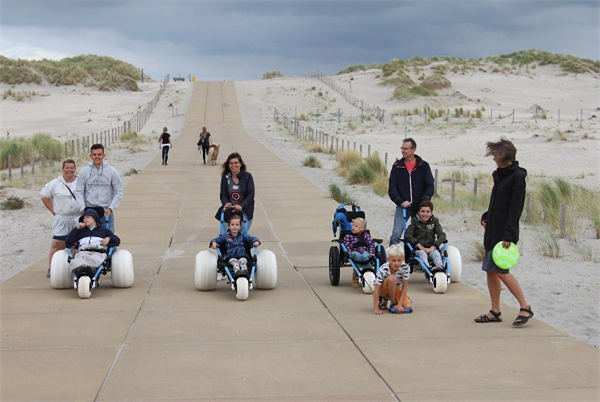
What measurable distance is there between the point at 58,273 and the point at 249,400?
15.9 ft

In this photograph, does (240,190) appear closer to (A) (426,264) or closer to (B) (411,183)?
(B) (411,183)

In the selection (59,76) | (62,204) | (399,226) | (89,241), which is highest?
(59,76)

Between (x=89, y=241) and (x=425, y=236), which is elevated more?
(x=425, y=236)

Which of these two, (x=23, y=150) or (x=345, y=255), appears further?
(x=23, y=150)

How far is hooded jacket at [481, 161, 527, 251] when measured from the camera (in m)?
7.98

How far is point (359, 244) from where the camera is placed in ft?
33.4

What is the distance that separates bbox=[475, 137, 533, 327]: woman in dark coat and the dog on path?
22399 mm

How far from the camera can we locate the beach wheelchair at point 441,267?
9.92 meters

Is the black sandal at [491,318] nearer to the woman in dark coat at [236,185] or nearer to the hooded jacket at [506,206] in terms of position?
the hooded jacket at [506,206]

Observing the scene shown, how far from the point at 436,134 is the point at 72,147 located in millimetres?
22198

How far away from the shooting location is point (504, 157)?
7.99m

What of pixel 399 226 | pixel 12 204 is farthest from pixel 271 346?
pixel 12 204

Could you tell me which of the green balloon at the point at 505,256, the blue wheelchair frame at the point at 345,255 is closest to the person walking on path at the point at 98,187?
the blue wheelchair frame at the point at 345,255

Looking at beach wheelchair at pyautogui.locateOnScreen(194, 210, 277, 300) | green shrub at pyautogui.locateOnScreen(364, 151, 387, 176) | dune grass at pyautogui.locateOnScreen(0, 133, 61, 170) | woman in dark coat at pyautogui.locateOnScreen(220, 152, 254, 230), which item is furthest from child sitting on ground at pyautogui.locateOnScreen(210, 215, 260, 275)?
dune grass at pyautogui.locateOnScreen(0, 133, 61, 170)
